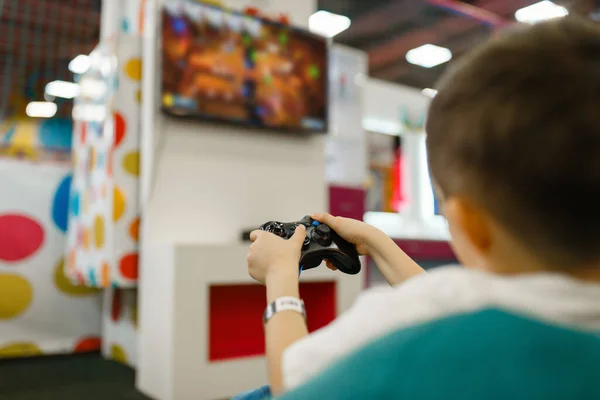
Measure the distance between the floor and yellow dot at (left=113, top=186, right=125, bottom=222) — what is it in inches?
25.1

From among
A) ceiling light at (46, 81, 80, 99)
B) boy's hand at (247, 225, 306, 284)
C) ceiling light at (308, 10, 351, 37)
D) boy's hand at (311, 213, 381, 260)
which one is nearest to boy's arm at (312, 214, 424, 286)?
boy's hand at (311, 213, 381, 260)

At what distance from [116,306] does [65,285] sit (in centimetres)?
31

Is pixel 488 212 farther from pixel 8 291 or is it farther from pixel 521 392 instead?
pixel 8 291

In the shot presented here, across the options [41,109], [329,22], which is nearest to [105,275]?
[329,22]

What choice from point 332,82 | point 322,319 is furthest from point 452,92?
point 332,82

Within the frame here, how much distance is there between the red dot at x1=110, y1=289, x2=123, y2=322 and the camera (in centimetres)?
252

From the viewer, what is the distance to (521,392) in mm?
337

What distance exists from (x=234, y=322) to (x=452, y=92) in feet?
5.38

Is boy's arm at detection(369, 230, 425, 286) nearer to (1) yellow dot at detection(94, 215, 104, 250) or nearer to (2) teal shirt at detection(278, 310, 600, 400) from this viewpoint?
(2) teal shirt at detection(278, 310, 600, 400)

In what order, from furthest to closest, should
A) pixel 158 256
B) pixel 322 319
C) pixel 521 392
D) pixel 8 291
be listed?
pixel 8 291 < pixel 322 319 < pixel 158 256 < pixel 521 392

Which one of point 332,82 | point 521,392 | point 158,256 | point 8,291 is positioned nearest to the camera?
point 521,392

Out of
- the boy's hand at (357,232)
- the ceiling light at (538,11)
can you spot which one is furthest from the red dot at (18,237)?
the ceiling light at (538,11)

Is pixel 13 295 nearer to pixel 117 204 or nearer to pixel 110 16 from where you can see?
pixel 117 204

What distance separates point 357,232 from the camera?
2.51 feet
